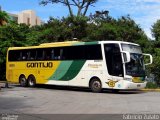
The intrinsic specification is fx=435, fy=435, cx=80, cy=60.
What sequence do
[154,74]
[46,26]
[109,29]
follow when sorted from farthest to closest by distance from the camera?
[46,26], [109,29], [154,74]

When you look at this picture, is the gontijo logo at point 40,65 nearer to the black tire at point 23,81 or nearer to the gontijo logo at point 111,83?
the black tire at point 23,81

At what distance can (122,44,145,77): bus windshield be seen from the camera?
2452 centimetres

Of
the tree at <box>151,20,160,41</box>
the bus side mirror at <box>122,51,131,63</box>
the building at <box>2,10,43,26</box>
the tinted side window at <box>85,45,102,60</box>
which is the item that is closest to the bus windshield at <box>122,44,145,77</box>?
the bus side mirror at <box>122,51,131,63</box>

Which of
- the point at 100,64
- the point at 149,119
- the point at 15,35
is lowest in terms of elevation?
the point at 149,119

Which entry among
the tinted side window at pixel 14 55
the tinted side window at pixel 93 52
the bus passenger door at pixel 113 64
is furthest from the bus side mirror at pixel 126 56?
the tinted side window at pixel 14 55

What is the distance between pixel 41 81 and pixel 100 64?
594 centimetres

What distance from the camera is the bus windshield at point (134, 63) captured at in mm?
24516

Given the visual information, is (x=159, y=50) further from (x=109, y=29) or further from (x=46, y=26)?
(x=46, y=26)

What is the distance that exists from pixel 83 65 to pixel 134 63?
3295mm

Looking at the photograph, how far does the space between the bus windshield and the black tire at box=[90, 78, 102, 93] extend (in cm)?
207

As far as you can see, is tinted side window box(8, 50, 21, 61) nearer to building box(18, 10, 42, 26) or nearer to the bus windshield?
the bus windshield

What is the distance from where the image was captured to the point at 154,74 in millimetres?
32656

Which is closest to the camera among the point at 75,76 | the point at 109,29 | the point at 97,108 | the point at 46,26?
the point at 97,108

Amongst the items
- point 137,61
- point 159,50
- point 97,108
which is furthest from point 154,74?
point 97,108
